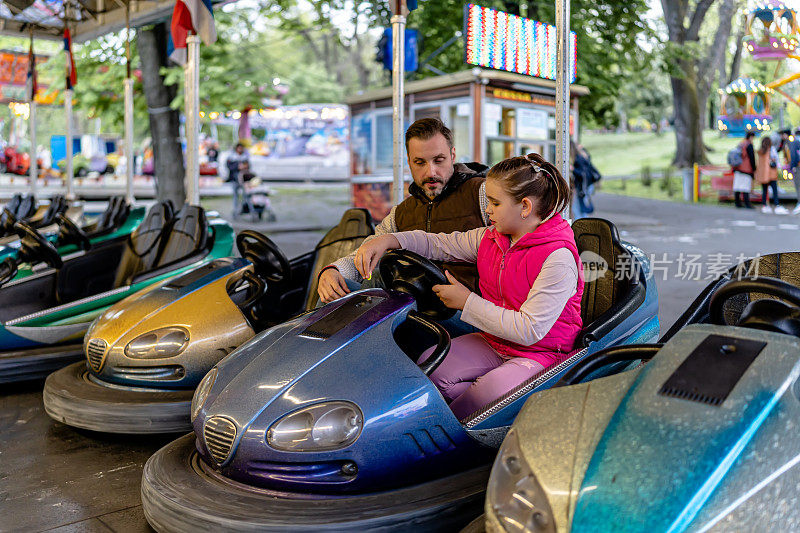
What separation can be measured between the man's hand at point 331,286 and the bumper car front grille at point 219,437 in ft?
2.12

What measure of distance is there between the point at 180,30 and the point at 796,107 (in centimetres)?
1659

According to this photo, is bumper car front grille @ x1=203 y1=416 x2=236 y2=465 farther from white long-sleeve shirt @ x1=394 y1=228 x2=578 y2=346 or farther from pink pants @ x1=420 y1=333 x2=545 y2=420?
white long-sleeve shirt @ x1=394 y1=228 x2=578 y2=346

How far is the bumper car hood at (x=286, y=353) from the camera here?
189 centimetres

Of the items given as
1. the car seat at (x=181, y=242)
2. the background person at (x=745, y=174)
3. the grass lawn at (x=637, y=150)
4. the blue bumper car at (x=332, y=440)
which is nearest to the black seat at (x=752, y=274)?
the blue bumper car at (x=332, y=440)

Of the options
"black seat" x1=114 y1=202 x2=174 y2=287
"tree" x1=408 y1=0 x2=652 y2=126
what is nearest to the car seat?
"black seat" x1=114 y1=202 x2=174 y2=287

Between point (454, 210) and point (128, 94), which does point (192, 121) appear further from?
point (454, 210)

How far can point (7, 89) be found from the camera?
23.2 m

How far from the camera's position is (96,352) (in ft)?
9.57

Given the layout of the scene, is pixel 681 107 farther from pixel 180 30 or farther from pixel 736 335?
pixel 736 335

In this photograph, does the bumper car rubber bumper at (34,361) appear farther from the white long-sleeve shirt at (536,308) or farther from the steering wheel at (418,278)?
the white long-sleeve shirt at (536,308)

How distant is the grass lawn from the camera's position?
21.8m

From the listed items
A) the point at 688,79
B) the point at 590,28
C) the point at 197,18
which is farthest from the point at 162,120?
the point at 688,79

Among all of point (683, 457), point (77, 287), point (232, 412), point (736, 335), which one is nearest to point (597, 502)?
point (683, 457)

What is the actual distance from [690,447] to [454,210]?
165 cm
